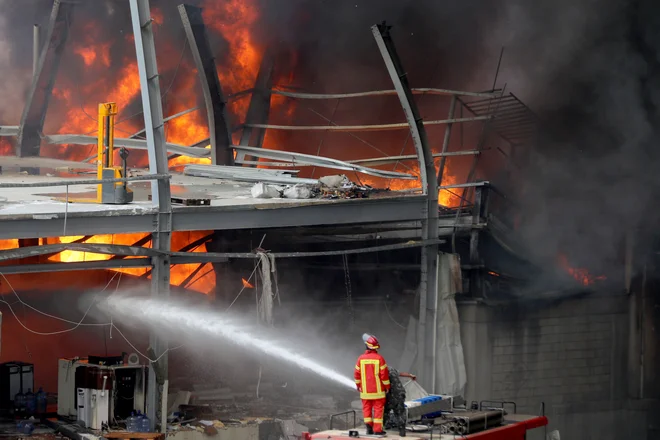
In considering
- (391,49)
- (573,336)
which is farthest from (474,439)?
(573,336)

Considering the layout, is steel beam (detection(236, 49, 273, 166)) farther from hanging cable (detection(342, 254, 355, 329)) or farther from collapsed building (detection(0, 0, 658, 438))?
hanging cable (detection(342, 254, 355, 329))

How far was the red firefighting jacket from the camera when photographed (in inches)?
614

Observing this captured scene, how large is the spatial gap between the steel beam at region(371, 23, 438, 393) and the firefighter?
7.37 m

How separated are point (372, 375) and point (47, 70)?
58.3 ft

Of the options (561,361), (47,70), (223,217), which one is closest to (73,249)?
(223,217)

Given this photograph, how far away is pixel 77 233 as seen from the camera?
18766 mm

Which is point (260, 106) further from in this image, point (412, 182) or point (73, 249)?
point (73, 249)

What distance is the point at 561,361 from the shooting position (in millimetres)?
28500

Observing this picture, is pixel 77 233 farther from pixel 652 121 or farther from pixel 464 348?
pixel 652 121

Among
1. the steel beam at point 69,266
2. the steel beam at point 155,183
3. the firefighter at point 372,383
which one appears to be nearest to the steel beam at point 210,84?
the steel beam at point 155,183

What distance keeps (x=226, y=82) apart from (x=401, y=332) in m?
12.0

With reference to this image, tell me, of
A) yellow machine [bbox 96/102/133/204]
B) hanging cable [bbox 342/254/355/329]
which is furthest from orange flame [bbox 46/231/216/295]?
yellow machine [bbox 96/102/133/204]

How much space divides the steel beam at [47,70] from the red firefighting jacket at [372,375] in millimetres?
17295

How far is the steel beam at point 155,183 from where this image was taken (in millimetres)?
19172
